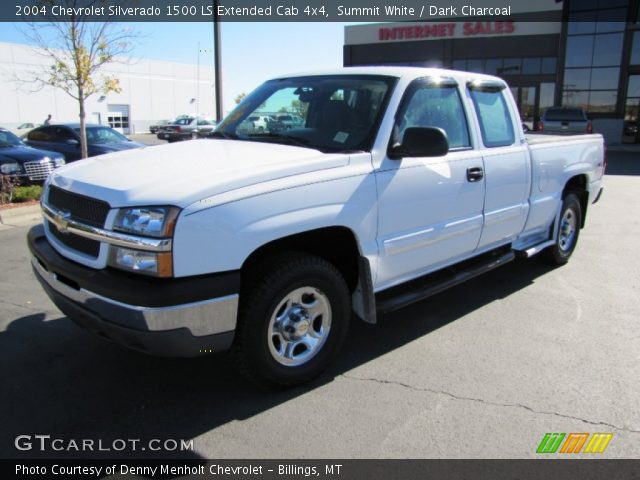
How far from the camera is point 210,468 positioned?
8.79 ft

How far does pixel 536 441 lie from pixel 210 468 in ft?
5.69

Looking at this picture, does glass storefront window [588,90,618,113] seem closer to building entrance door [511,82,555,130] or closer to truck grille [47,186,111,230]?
building entrance door [511,82,555,130]

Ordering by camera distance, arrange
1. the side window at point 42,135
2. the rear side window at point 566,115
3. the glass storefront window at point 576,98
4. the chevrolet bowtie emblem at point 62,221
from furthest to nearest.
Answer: the glass storefront window at point 576,98, the rear side window at point 566,115, the side window at point 42,135, the chevrolet bowtie emblem at point 62,221

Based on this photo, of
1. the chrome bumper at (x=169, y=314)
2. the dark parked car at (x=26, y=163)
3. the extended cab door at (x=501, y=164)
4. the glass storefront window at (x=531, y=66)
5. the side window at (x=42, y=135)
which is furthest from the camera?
the glass storefront window at (x=531, y=66)

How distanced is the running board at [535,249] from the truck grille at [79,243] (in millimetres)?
3911

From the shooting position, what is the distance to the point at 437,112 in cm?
414

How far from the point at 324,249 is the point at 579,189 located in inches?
158

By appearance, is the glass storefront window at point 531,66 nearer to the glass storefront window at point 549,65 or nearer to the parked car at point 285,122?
the glass storefront window at point 549,65

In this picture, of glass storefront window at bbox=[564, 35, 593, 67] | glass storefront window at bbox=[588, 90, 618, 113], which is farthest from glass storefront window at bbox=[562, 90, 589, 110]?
glass storefront window at bbox=[564, 35, 593, 67]

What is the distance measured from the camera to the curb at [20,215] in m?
8.34

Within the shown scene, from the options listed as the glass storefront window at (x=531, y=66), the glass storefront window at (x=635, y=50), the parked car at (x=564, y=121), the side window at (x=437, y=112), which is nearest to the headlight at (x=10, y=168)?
the side window at (x=437, y=112)

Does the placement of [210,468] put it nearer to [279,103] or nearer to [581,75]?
[279,103]

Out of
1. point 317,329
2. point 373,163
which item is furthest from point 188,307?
point 373,163

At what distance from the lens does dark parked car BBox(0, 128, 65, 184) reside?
10344 millimetres
